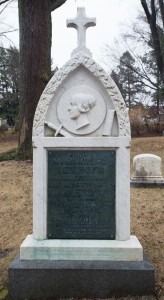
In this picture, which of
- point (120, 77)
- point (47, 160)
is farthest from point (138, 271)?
point (120, 77)

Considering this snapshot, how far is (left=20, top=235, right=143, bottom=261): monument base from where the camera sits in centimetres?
371

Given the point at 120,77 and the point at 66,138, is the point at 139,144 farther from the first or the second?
the point at 120,77

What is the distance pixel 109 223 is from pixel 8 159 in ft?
22.5

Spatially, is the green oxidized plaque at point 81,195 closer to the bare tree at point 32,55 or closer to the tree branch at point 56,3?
the bare tree at point 32,55

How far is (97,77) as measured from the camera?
3848 millimetres

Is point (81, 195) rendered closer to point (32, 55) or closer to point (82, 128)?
point (82, 128)

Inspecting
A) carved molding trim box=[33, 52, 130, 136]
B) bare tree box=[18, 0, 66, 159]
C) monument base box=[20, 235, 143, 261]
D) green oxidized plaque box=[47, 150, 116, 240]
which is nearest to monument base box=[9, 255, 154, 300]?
monument base box=[20, 235, 143, 261]

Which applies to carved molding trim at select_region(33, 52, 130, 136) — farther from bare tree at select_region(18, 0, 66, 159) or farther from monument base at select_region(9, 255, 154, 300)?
bare tree at select_region(18, 0, 66, 159)

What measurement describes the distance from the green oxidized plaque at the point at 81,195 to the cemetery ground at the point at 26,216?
87 cm

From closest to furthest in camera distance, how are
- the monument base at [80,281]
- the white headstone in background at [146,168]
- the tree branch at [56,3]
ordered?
the monument base at [80,281] → the white headstone in background at [146,168] → the tree branch at [56,3]

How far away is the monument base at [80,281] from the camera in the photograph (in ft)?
11.6

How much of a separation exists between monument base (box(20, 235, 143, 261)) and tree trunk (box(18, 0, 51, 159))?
5663 millimetres

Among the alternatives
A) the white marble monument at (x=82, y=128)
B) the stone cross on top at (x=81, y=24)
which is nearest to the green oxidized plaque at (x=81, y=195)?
the white marble monument at (x=82, y=128)

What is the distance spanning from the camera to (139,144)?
19516 mm
